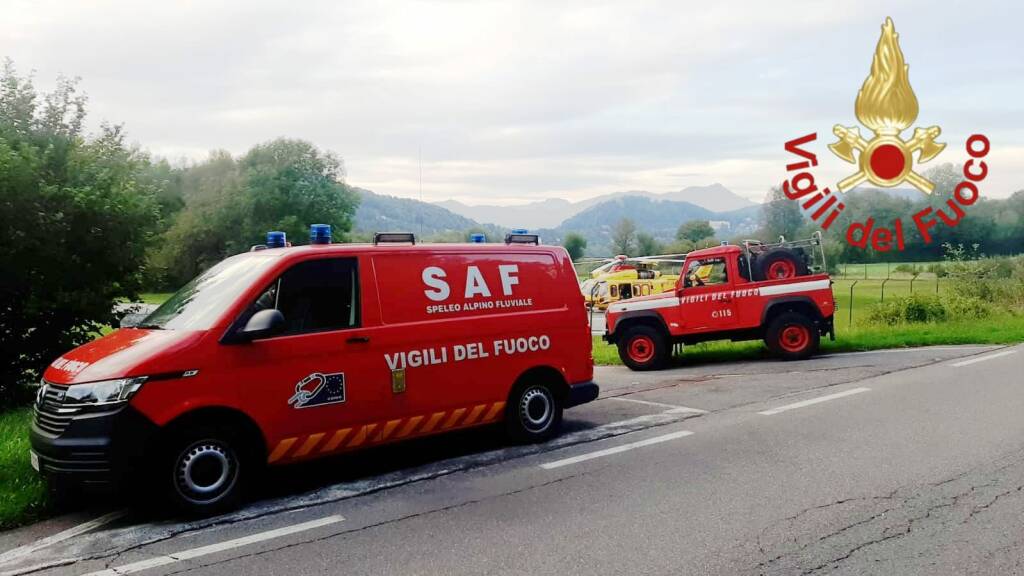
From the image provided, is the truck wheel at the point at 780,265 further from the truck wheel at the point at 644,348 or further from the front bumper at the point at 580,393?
the front bumper at the point at 580,393

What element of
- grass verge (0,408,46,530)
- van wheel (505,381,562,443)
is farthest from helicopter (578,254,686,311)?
grass verge (0,408,46,530)

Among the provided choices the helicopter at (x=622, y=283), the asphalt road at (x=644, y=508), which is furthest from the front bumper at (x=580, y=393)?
the helicopter at (x=622, y=283)

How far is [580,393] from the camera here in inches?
310

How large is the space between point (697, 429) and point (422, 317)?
326cm

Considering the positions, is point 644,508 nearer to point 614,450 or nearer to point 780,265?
point 614,450

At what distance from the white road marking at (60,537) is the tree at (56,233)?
5.88 m

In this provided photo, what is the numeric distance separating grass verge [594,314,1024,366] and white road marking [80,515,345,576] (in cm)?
1059

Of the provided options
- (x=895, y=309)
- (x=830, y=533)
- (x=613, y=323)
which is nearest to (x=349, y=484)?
(x=830, y=533)

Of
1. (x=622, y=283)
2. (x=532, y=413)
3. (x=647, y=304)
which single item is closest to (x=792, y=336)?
(x=647, y=304)

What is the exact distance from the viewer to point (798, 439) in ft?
23.9

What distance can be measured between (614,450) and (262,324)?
346 centimetres

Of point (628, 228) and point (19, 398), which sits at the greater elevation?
point (628, 228)

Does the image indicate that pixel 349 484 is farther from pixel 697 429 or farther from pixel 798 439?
pixel 798 439

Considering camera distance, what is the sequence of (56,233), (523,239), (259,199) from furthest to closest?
(259,199) < (56,233) < (523,239)
